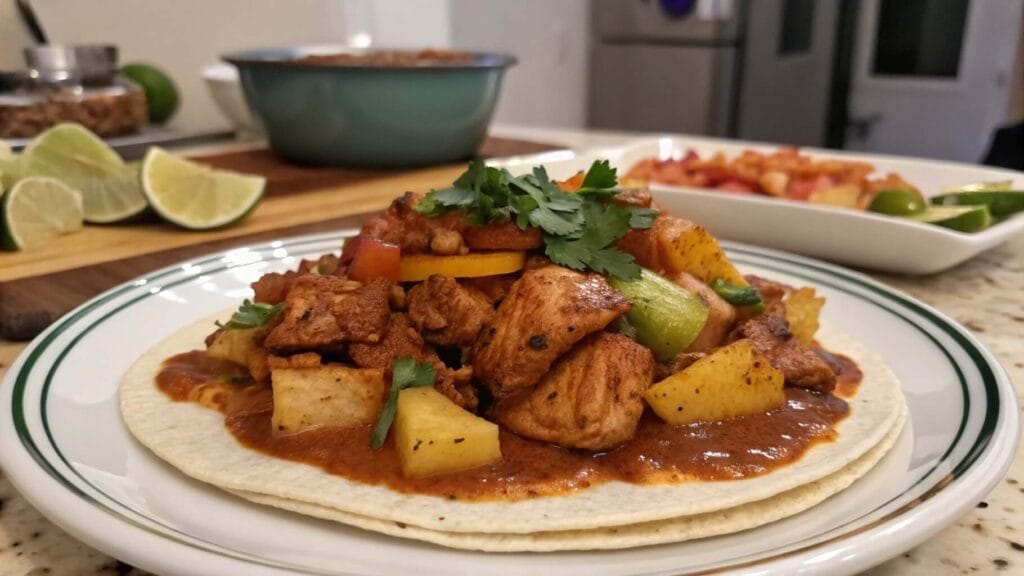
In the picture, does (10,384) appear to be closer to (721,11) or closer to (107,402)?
(107,402)

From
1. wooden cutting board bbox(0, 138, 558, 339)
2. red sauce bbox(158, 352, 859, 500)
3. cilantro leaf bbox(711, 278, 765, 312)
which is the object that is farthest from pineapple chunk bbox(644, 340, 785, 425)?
wooden cutting board bbox(0, 138, 558, 339)

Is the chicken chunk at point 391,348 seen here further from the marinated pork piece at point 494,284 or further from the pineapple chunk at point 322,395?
the marinated pork piece at point 494,284

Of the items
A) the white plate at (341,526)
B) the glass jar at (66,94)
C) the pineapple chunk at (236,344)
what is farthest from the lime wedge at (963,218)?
the glass jar at (66,94)

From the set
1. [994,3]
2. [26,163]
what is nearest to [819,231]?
[26,163]

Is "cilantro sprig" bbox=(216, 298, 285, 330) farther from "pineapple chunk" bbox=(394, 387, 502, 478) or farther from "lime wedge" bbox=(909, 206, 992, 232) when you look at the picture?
"lime wedge" bbox=(909, 206, 992, 232)

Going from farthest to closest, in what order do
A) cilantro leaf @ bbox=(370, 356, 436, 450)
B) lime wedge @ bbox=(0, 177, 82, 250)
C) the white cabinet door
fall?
the white cabinet door < lime wedge @ bbox=(0, 177, 82, 250) < cilantro leaf @ bbox=(370, 356, 436, 450)

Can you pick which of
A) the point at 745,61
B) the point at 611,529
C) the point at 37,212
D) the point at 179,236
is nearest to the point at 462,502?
the point at 611,529

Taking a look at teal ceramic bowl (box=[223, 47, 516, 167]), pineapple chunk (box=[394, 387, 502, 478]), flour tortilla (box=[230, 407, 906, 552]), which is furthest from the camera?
teal ceramic bowl (box=[223, 47, 516, 167])
